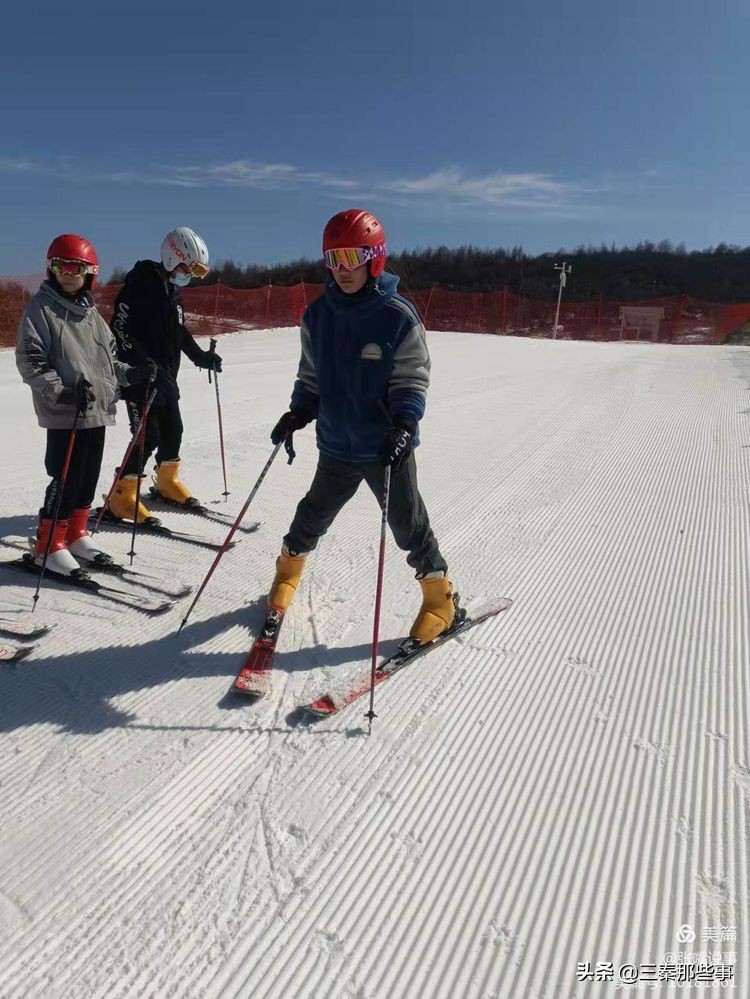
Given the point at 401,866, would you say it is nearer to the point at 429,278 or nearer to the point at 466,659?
the point at 466,659

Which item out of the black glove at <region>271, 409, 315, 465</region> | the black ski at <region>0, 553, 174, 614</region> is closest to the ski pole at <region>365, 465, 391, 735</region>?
the black glove at <region>271, 409, 315, 465</region>

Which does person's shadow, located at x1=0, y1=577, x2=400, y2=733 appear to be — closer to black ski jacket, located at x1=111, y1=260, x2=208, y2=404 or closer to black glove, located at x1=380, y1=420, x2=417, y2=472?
black glove, located at x1=380, y1=420, x2=417, y2=472

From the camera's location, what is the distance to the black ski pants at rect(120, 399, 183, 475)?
4.52 meters

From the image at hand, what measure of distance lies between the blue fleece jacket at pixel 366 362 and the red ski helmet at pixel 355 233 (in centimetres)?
13

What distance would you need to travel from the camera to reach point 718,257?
258 feet

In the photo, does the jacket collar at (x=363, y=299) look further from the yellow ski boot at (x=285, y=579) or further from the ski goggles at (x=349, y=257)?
the yellow ski boot at (x=285, y=579)

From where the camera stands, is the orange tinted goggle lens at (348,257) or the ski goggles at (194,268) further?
the ski goggles at (194,268)

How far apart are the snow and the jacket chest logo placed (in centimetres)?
135

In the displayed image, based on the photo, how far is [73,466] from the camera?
3.68 metres

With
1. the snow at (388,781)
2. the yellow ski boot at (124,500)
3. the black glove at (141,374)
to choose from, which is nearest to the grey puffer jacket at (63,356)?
the black glove at (141,374)

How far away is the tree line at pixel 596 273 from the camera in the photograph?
67500 millimetres

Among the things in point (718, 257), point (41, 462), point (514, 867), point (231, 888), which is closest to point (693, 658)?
point (514, 867)

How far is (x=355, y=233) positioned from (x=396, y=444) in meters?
0.82

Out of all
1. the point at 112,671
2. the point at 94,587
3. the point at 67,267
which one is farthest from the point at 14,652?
the point at 67,267
